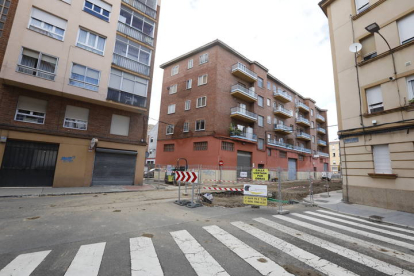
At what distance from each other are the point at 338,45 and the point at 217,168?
1547cm

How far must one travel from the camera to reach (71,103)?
14.2m

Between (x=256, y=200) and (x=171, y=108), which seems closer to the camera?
(x=256, y=200)

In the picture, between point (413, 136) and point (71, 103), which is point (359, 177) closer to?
point (413, 136)

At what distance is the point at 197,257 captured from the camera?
12.2 feet

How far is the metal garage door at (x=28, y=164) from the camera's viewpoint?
39.6ft

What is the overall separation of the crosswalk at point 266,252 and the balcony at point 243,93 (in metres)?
21.7

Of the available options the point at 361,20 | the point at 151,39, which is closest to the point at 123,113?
the point at 151,39

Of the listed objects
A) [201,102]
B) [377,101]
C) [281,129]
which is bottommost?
[377,101]

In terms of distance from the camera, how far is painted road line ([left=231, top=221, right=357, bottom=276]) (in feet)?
11.0

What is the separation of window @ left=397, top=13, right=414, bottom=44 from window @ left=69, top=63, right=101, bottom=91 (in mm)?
19115

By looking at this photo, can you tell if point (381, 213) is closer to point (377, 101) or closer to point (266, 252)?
point (377, 101)

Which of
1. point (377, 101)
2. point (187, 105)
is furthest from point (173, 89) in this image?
point (377, 101)

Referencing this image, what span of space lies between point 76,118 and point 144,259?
47.5 ft

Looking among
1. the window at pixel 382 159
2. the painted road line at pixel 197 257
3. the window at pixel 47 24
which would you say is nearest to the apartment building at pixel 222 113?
the window at pixel 382 159
